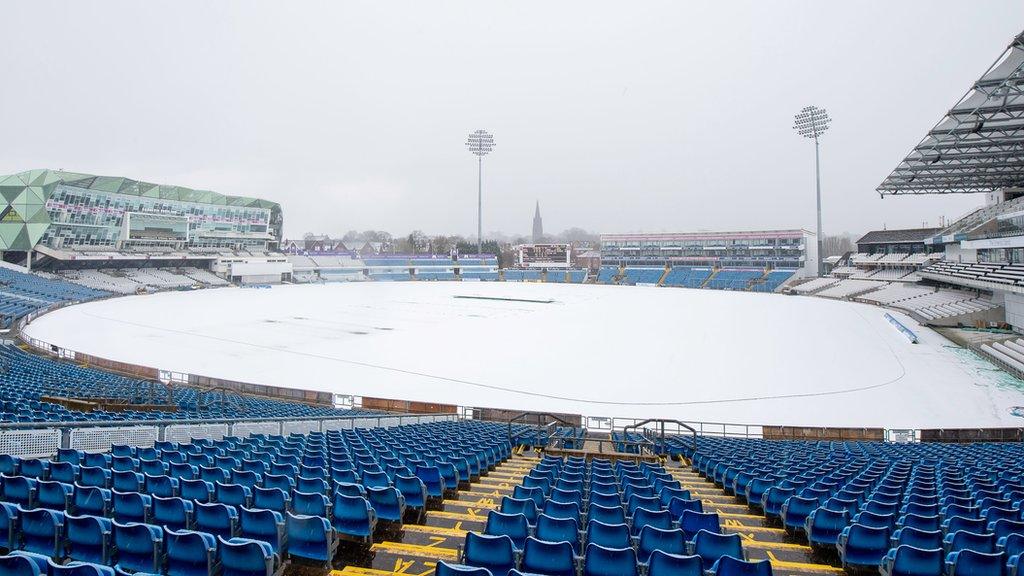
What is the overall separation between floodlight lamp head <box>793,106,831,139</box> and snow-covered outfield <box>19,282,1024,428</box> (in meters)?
35.1

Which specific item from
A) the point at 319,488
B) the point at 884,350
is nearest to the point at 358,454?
the point at 319,488

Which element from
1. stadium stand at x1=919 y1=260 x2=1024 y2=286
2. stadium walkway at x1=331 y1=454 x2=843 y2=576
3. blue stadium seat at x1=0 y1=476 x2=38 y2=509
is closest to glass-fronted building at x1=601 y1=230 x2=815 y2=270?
stadium stand at x1=919 y1=260 x2=1024 y2=286

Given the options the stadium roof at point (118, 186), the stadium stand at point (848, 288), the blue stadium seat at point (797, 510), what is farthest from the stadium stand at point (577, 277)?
the blue stadium seat at point (797, 510)

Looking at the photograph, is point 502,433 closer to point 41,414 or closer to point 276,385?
point 41,414

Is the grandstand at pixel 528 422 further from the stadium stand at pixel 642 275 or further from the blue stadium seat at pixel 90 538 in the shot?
the stadium stand at pixel 642 275

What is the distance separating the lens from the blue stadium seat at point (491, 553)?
4.71 meters

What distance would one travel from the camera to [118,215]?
74.4m

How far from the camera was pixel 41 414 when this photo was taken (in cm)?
1145

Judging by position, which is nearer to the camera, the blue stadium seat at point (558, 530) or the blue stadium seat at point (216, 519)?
the blue stadium seat at point (216, 519)

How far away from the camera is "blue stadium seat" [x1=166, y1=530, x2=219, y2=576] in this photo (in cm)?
443

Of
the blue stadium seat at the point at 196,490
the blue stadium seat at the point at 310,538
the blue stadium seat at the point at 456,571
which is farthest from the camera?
the blue stadium seat at the point at 196,490

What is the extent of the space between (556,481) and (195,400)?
1416 cm

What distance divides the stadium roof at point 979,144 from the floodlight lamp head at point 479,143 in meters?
65.9

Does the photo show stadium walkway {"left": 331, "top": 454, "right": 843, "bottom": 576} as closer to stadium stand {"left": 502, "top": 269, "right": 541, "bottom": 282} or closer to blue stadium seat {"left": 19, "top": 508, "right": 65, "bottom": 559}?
blue stadium seat {"left": 19, "top": 508, "right": 65, "bottom": 559}
